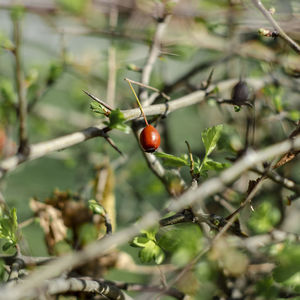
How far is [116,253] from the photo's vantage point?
1.14 meters

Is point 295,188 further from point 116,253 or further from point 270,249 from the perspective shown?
point 116,253

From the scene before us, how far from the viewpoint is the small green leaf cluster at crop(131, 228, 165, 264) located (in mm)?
707

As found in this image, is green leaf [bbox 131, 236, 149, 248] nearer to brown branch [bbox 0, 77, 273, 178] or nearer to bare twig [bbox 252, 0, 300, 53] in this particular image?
brown branch [bbox 0, 77, 273, 178]

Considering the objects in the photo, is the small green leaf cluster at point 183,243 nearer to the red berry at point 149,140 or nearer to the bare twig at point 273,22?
the red berry at point 149,140

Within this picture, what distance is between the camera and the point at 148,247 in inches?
28.0

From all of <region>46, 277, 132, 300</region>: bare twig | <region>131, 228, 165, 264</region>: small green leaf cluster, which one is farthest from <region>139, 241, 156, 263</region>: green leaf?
<region>46, 277, 132, 300</region>: bare twig

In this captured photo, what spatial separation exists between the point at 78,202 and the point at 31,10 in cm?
115

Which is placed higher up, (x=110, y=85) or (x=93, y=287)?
(x=110, y=85)

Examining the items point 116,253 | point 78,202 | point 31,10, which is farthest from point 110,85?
point 31,10

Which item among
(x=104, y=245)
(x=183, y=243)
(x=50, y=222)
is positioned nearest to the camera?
(x=104, y=245)

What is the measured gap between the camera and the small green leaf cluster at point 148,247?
0.71 meters

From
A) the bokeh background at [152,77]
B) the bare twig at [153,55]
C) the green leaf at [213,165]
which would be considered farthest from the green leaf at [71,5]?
the green leaf at [213,165]

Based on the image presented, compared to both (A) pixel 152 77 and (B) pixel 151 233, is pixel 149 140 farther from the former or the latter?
(A) pixel 152 77

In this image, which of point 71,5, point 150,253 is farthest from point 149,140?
point 71,5
